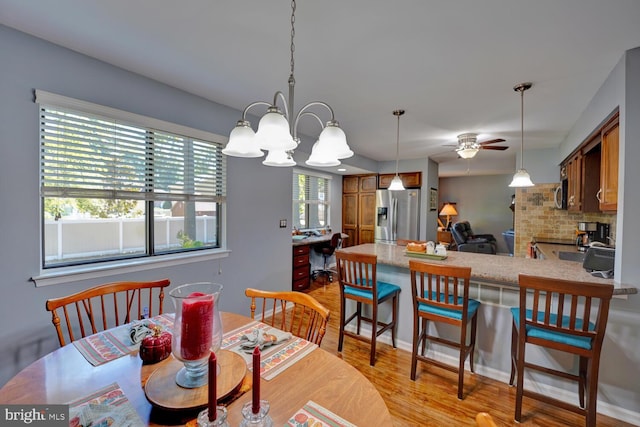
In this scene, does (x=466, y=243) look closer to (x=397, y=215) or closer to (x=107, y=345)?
(x=397, y=215)

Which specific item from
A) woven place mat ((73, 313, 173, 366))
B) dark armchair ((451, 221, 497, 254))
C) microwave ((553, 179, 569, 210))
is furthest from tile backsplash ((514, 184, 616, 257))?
woven place mat ((73, 313, 173, 366))

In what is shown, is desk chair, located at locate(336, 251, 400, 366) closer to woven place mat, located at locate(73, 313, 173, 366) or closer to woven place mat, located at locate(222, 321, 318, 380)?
woven place mat, located at locate(222, 321, 318, 380)

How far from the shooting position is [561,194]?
4.09m

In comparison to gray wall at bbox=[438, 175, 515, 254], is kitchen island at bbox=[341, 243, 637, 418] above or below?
below

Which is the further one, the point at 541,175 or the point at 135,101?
the point at 541,175

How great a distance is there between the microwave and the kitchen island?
234 cm

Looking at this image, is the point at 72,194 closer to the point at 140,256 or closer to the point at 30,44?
the point at 140,256

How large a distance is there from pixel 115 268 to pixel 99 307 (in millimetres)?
297

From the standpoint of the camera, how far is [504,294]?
2.10 meters

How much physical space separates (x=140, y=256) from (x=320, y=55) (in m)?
2.22

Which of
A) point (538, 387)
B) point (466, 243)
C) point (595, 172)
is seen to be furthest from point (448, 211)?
point (538, 387)

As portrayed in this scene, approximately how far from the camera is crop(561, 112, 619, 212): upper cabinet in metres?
2.07

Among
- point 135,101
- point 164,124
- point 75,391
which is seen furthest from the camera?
point 164,124

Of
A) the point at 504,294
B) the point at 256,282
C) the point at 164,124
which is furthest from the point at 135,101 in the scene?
the point at 504,294
